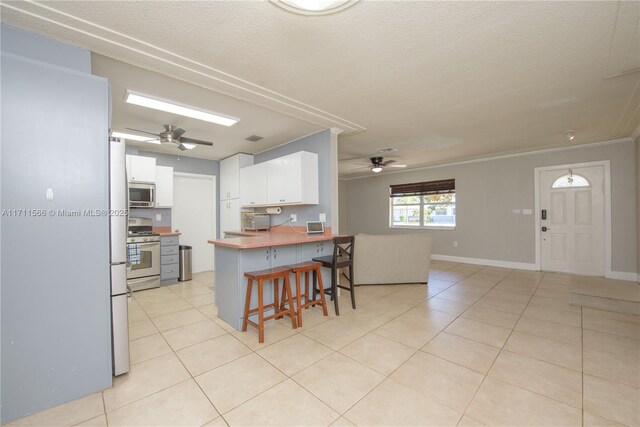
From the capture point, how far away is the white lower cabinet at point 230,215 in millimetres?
5430

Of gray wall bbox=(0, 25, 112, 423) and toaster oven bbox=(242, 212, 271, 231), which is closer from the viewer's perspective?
Answer: gray wall bbox=(0, 25, 112, 423)

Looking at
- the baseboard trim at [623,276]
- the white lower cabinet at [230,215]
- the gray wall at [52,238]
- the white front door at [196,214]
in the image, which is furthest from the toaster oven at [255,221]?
the baseboard trim at [623,276]

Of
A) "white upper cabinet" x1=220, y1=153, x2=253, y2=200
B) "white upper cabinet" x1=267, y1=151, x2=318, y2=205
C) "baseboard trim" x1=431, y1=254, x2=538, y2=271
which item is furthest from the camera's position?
"baseboard trim" x1=431, y1=254, x2=538, y2=271

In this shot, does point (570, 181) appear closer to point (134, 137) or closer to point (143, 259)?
point (134, 137)

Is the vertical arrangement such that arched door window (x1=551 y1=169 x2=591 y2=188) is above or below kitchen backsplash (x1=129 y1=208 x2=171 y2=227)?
above

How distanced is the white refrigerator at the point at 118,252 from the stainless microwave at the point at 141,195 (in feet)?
9.77

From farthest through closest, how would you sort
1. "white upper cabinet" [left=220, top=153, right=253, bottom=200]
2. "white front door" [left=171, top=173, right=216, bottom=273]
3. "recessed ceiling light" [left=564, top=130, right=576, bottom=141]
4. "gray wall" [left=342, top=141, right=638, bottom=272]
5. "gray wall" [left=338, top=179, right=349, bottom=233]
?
"gray wall" [left=338, top=179, right=349, bottom=233], "white front door" [left=171, top=173, right=216, bottom=273], "white upper cabinet" [left=220, top=153, right=253, bottom=200], "gray wall" [left=342, top=141, right=638, bottom=272], "recessed ceiling light" [left=564, top=130, right=576, bottom=141]

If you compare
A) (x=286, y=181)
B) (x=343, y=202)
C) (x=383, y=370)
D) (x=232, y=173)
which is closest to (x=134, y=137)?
(x=232, y=173)

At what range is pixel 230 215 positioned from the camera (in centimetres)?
563

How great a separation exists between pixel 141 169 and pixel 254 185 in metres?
1.96

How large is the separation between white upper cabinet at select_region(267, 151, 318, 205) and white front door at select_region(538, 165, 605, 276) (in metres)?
4.99

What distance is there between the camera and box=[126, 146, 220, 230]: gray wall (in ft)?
16.2

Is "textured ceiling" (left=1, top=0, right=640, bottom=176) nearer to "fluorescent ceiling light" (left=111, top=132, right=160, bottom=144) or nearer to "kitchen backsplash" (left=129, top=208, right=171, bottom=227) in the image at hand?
"fluorescent ceiling light" (left=111, top=132, right=160, bottom=144)

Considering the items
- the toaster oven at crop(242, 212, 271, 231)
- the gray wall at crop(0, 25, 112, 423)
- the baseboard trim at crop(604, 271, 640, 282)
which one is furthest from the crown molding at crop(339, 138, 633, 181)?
the gray wall at crop(0, 25, 112, 423)
